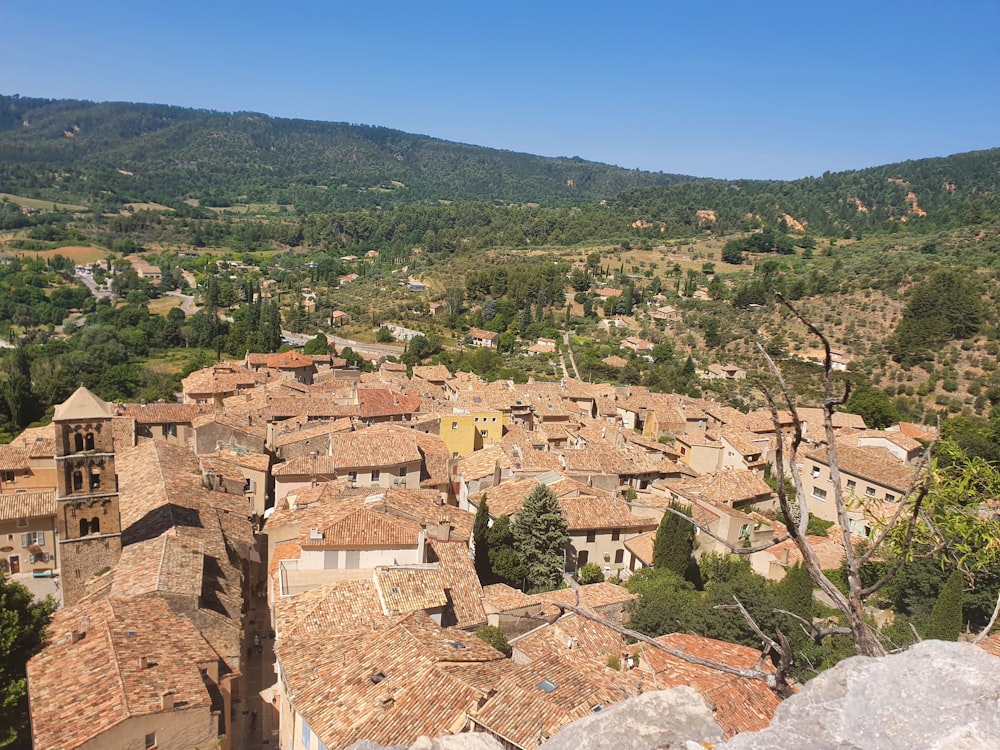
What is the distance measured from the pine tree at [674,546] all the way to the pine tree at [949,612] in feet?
25.9

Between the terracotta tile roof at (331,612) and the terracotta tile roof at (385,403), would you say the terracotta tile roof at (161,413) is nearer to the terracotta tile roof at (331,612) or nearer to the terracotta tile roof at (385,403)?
the terracotta tile roof at (385,403)

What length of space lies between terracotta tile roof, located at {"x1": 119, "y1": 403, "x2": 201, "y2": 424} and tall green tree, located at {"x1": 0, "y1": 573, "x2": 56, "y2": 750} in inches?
925

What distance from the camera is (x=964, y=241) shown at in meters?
89.3

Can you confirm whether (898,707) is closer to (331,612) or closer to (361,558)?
(331,612)

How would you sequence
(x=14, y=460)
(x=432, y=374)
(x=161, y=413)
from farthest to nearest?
(x=432, y=374) < (x=161, y=413) < (x=14, y=460)

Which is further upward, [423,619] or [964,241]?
[964,241]

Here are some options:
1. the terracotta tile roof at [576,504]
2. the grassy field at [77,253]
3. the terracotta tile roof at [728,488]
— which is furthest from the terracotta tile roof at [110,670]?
the grassy field at [77,253]

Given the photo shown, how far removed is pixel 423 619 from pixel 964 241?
96751 millimetres

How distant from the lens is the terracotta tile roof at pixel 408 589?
19.2m

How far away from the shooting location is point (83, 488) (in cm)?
2128

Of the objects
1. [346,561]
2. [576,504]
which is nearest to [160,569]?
[346,561]

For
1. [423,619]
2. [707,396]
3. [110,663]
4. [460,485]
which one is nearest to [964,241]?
[707,396]

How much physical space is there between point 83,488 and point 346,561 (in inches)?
324

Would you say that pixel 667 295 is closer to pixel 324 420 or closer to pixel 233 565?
pixel 324 420
